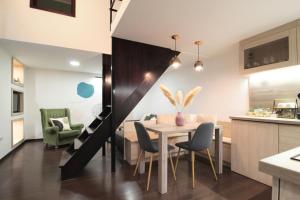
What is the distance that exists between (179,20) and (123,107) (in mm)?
1804

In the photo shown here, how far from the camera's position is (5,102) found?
350cm

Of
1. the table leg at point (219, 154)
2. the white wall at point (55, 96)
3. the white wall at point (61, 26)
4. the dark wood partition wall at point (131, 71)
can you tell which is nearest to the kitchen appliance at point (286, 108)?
the table leg at point (219, 154)

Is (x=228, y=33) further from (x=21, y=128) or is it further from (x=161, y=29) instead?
(x=21, y=128)

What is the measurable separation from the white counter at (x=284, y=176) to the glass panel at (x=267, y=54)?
7.76 ft

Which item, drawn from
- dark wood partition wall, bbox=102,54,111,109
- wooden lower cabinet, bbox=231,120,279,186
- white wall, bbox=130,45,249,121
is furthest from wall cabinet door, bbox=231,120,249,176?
dark wood partition wall, bbox=102,54,111,109

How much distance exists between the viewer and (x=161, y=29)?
104 inches

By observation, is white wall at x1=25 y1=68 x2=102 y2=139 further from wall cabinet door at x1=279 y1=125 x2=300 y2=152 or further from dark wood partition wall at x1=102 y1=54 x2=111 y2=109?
wall cabinet door at x1=279 y1=125 x2=300 y2=152

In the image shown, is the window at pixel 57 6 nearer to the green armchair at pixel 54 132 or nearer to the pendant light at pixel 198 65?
the pendant light at pixel 198 65

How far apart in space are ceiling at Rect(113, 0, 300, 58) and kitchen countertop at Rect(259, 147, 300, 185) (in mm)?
1824

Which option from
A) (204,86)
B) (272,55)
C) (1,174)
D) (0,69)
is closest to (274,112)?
(272,55)

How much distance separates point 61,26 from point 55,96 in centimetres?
292

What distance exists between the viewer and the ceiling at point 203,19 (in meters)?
1.99

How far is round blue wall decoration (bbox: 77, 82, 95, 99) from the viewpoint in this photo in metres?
5.65

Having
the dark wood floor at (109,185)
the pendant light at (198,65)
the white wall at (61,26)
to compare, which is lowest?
the dark wood floor at (109,185)
